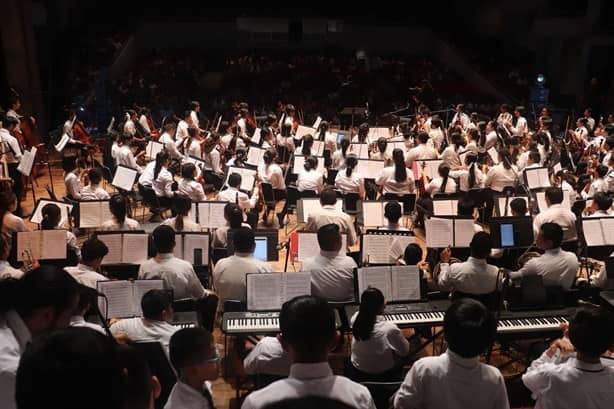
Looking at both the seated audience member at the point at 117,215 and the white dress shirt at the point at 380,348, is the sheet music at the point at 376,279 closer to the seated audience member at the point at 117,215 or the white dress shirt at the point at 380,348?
the white dress shirt at the point at 380,348

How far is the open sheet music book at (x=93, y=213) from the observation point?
7.87 metres

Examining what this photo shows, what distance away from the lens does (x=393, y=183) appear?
389 inches

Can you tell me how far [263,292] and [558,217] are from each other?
14.3ft

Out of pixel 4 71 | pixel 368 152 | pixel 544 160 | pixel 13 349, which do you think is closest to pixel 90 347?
pixel 13 349

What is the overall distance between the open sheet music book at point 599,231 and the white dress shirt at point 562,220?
702mm

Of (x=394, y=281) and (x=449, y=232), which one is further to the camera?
(x=449, y=232)

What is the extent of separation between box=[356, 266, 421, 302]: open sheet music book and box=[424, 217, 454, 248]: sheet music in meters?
1.41

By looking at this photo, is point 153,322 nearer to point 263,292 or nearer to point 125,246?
point 263,292

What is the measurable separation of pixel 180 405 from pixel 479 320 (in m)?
Answer: 1.66

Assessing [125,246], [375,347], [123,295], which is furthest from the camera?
[125,246]

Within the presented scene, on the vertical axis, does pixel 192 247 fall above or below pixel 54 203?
below

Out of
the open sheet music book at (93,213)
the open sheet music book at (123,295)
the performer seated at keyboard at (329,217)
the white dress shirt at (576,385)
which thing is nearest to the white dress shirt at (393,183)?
the performer seated at keyboard at (329,217)

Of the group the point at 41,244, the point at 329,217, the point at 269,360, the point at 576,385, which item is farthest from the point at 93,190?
the point at 576,385

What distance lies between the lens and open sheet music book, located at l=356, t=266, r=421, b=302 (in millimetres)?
5742
